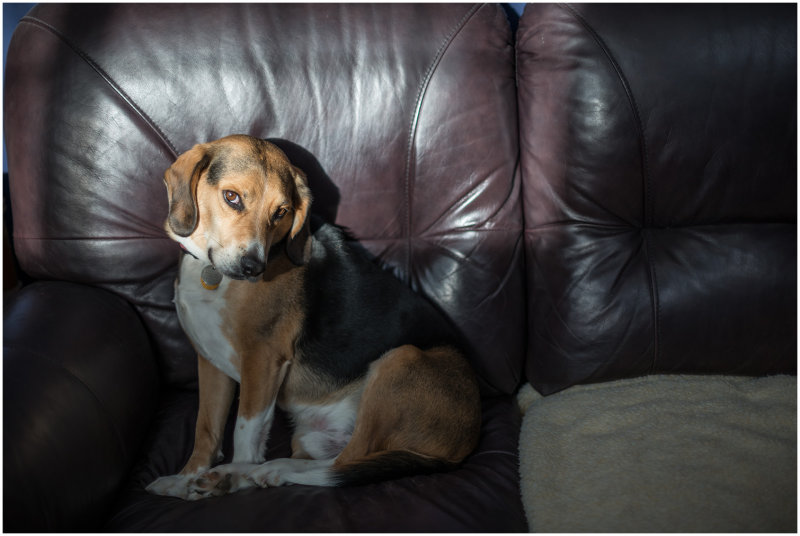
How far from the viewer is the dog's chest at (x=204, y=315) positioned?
6.15 feet

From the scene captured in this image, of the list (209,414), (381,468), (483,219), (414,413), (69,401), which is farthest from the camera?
(483,219)

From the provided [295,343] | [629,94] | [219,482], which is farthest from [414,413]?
[629,94]

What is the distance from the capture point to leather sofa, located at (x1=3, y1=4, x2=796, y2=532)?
200 cm

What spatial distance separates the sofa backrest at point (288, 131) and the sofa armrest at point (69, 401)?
7.1 inches

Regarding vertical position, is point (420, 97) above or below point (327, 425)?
above

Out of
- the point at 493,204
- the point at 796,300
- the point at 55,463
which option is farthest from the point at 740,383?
the point at 55,463

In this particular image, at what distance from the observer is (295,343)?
198cm

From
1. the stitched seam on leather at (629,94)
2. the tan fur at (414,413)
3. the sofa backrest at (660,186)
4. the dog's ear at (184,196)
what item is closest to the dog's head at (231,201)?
the dog's ear at (184,196)

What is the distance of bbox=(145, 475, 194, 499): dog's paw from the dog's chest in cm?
36

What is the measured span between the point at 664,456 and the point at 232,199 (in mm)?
1459

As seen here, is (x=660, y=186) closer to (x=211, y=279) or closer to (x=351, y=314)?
(x=351, y=314)

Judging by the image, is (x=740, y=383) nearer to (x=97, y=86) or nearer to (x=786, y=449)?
(x=786, y=449)

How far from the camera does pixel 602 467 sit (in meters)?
1.74

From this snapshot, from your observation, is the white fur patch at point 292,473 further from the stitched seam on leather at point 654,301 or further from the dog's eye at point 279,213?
the stitched seam on leather at point 654,301
